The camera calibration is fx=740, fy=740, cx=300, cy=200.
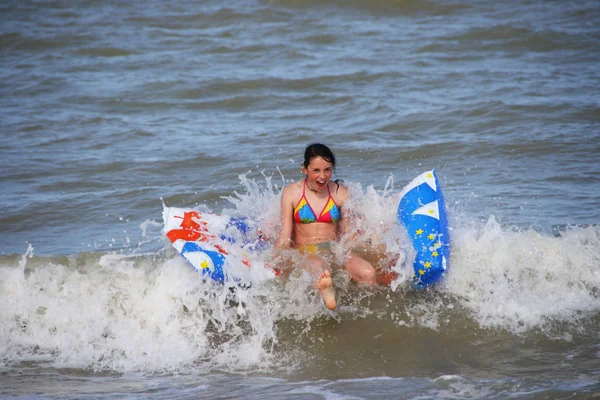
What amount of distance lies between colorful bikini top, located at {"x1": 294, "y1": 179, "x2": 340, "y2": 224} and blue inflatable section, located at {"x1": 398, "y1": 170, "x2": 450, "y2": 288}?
53cm

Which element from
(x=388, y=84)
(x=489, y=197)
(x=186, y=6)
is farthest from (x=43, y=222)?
(x=186, y=6)

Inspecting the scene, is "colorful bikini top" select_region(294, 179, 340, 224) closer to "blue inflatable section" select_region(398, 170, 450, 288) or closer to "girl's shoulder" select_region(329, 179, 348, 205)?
"girl's shoulder" select_region(329, 179, 348, 205)

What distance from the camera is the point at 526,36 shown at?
511 inches

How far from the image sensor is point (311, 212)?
5.86 m

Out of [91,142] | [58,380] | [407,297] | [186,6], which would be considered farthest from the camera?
[186,6]

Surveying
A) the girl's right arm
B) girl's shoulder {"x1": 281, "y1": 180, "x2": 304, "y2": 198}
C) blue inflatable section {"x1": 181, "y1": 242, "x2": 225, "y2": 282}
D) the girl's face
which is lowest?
blue inflatable section {"x1": 181, "y1": 242, "x2": 225, "y2": 282}

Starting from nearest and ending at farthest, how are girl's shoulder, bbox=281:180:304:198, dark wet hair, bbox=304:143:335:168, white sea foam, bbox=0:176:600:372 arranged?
white sea foam, bbox=0:176:600:372 < dark wet hair, bbox=304:143:335:168 < girl's shoulder, bbox=281:180:304:198

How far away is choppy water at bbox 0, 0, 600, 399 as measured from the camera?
16.1 feet

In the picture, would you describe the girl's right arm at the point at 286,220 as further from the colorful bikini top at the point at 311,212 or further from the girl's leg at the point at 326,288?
the girl's leg at the point at 326,288

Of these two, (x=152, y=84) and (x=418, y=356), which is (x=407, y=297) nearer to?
(x=418, y=356)

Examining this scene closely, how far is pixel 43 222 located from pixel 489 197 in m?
4.64

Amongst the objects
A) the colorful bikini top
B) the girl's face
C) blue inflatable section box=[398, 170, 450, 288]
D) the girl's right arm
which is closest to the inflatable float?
blue inflatable section box=[398, 170, 450, 288]

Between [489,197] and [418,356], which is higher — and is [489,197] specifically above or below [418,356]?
above

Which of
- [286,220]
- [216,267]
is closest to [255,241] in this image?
[286,220]
